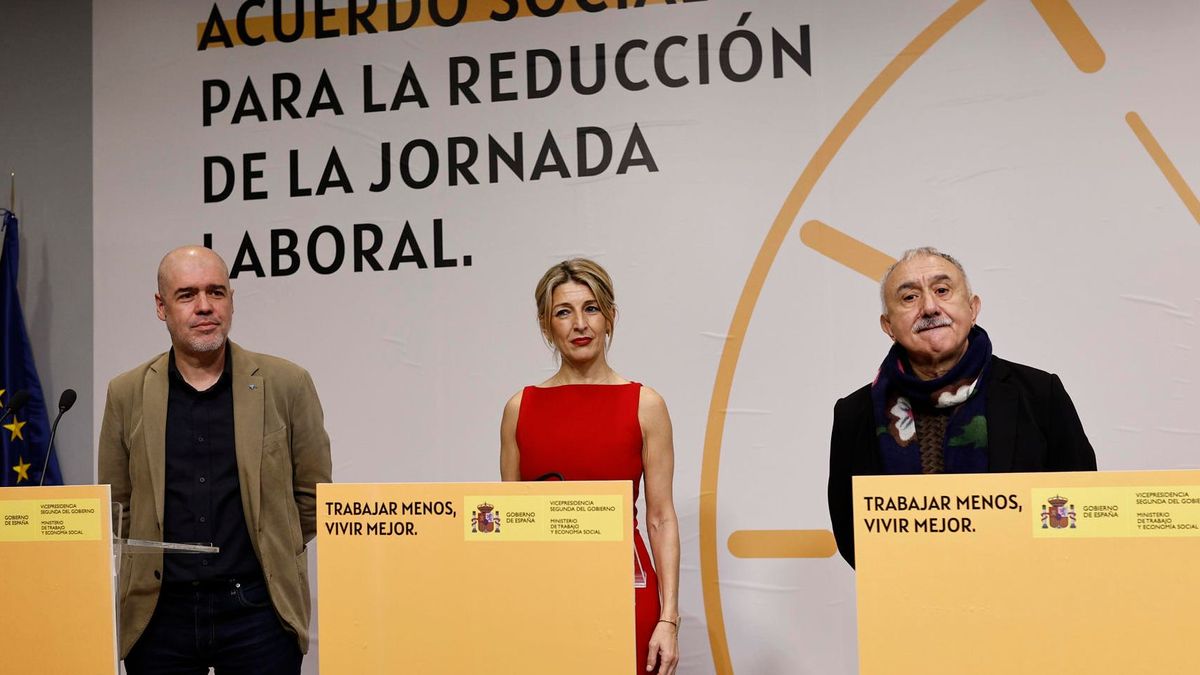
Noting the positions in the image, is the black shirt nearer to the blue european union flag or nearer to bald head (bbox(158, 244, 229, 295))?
bald head (bbox(158, 244, 229, 295))

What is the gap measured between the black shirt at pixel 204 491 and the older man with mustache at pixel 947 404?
146cm

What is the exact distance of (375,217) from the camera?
13.5ft

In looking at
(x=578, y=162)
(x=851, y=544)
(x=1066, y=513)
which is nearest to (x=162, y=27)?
(x=578, y=162)

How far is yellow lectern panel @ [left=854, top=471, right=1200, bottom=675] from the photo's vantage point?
1.70 meters

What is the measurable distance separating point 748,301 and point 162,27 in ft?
8.37

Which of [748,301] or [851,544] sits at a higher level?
[748,301]

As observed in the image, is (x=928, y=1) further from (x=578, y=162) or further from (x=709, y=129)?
(x=578, y=162)

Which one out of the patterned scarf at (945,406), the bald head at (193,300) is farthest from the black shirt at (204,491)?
the patterned scarf at (945,406)

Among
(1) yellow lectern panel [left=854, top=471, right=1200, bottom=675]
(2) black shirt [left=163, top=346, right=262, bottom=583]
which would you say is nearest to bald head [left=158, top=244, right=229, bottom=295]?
(2) black shirt [left=163, top=346, right=262, bottom=583]

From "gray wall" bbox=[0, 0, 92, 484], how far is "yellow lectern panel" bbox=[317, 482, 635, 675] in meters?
2.76

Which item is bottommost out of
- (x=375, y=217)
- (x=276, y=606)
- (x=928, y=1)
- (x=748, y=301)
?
(x=276, y=606)

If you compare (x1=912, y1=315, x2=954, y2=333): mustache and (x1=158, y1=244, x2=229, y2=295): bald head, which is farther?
(x1=158, y1=244, x2=229, y2=295): bald head

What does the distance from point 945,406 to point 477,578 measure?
44.6 inches

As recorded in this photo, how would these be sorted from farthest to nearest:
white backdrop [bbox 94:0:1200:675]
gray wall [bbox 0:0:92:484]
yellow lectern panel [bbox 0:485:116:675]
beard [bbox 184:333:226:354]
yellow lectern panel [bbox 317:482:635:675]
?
gray wall [bbox 0:0:92:484] → white backdrop [bbox 94:0:1200:675] → beard [bbox 184:333:226:354] → yellow lectern panel [bbox 0:485:116:675] → yellow lectern panel [bbox 317:482:635:675]
